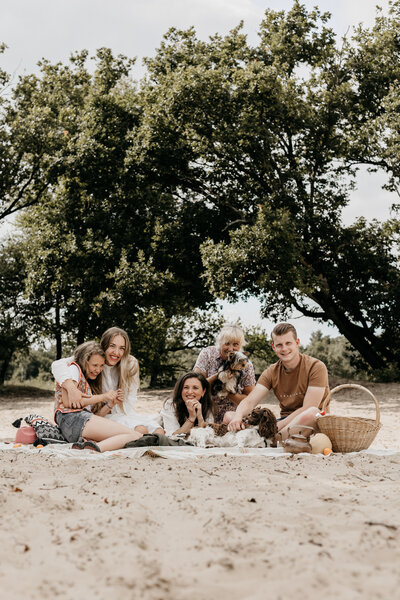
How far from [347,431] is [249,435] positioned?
Result: 942 mm

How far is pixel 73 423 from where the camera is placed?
5508 mm

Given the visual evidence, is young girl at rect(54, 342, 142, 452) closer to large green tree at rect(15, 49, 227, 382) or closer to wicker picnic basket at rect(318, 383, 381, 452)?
wicker picnic basket at rect(318, 383, 381, 452)

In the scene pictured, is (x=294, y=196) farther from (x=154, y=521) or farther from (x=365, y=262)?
(x=154, y=521)

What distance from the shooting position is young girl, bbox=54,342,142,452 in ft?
17.6

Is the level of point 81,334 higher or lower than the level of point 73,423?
higher

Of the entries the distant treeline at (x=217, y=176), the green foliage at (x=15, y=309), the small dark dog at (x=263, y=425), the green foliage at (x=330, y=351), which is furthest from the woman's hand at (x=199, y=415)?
the green foliage at (x=330, y=351)

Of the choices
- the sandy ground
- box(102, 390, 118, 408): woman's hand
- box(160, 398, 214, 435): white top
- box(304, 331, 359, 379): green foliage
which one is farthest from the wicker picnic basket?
box(304, 331, 359, 379): green foliage

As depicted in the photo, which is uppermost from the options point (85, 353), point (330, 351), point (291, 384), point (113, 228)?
point (113, 228)

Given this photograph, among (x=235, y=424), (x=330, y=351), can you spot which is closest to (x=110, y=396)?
(x=235, y=424)

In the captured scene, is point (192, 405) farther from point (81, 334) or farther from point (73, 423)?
point (81, 334)

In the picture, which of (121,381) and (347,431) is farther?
(121,381)

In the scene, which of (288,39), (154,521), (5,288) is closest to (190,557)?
(154,521)

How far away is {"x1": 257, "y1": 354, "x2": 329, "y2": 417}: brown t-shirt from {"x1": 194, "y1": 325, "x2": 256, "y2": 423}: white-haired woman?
50cm

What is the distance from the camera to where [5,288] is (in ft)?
74.0
